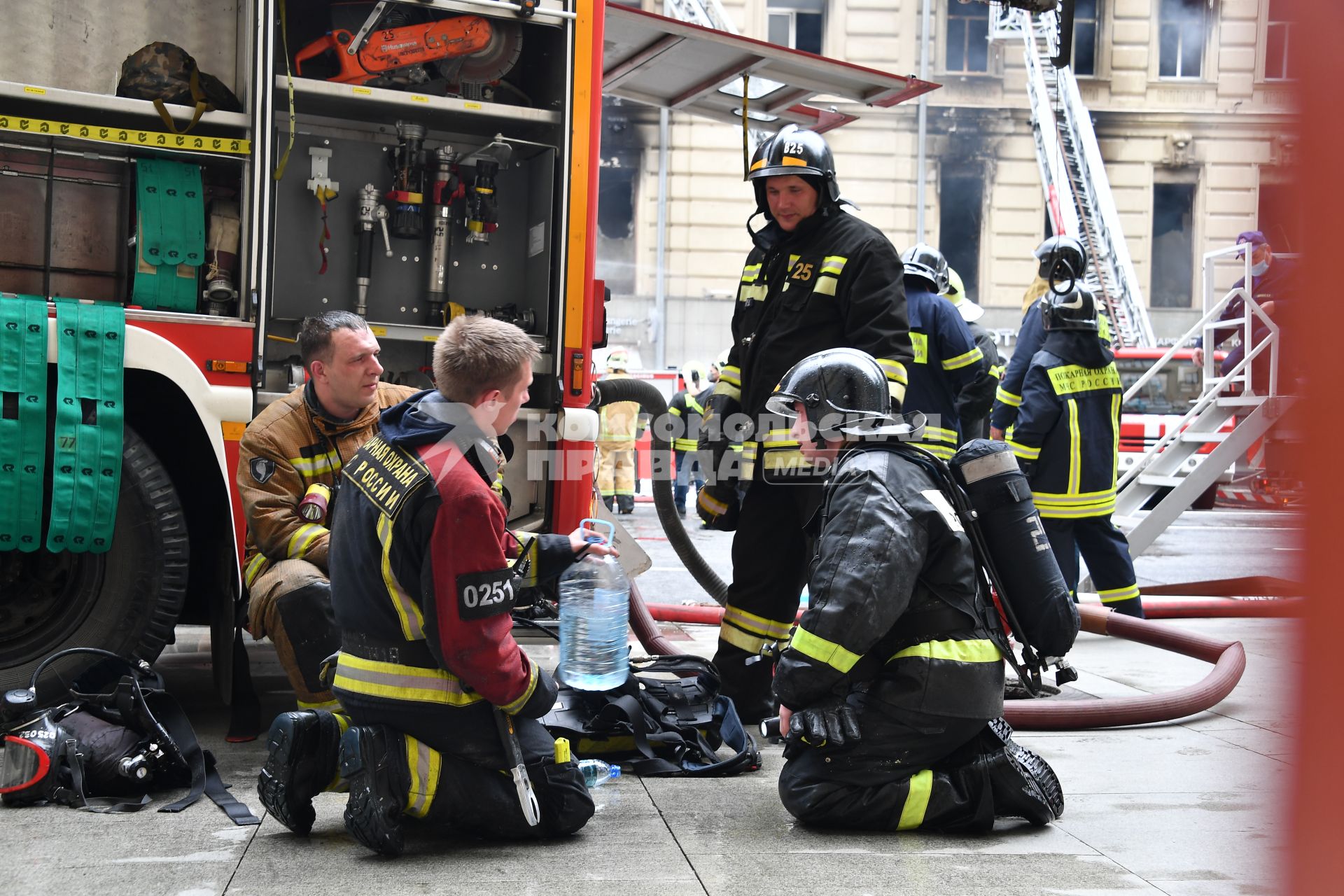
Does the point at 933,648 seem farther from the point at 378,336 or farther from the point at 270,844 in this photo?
the point at 378,336

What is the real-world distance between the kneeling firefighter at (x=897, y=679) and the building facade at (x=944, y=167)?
19.3 m

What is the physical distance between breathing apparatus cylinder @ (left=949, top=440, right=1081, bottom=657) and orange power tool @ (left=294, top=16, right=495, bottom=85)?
2.66 meters

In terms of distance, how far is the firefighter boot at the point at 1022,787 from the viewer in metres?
3.26

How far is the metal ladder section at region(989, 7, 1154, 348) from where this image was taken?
731 inches

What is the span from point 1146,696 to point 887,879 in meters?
1.84

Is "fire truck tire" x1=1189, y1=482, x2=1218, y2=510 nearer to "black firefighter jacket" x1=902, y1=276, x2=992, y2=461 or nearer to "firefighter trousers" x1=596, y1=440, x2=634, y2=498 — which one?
"firefighter trousers" x1=596, y1=440, x2=634, y2=498

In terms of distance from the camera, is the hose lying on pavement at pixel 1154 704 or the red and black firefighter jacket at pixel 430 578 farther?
the hose lying on pavement at pixel 1154 704

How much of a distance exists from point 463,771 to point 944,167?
22073mm

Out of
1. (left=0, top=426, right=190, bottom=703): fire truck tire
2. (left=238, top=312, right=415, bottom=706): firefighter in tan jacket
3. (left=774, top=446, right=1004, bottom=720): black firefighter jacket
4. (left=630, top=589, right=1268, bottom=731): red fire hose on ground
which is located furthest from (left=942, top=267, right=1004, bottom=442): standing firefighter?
(left=0, top=426, right=190, bottom=703): fire truck tire

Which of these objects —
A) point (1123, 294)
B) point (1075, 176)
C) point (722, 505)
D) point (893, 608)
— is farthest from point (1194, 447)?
point (1075, 176)

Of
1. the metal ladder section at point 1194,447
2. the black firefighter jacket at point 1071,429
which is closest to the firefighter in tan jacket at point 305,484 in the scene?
the black firefighter jacket at point 1071,429

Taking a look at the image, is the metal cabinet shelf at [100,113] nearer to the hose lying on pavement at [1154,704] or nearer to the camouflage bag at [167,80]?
the camouflage bag at [167,80]

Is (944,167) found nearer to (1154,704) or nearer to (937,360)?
(937,360)

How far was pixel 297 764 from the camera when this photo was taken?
3.06 m
